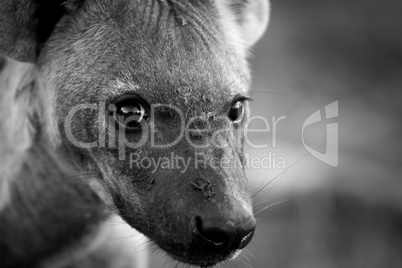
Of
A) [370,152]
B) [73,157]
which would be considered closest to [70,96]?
[73,157]

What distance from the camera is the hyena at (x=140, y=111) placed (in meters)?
1.91

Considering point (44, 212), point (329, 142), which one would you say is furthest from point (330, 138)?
point (44, 212)

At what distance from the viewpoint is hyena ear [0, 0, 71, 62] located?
2105 mm

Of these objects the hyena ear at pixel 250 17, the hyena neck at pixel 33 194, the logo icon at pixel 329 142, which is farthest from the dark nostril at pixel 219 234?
the logo icon at pixel 329 142

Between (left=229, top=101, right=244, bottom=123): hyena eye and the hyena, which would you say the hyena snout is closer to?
the hyena

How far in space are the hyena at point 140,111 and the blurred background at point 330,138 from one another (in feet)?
2.25

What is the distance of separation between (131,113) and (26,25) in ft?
1.40

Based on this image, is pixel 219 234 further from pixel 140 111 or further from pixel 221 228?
pixel 140 111

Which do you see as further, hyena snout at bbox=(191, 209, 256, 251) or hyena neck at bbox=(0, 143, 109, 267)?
hyena neck at bbox=(0, 143, 109, 267)

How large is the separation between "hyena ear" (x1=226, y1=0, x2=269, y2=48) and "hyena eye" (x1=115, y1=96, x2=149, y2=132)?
670 millimetres

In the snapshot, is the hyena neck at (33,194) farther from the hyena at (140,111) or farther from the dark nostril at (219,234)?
the dark nostril at (219,234)

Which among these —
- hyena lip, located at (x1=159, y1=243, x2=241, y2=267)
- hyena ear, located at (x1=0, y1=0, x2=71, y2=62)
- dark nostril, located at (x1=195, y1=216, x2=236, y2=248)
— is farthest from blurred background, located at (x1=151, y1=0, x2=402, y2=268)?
hyena ear, located at (x1=0, y1=0, x2=71, y2=62)

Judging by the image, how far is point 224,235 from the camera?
1835 mm

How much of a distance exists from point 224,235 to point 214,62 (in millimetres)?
529
